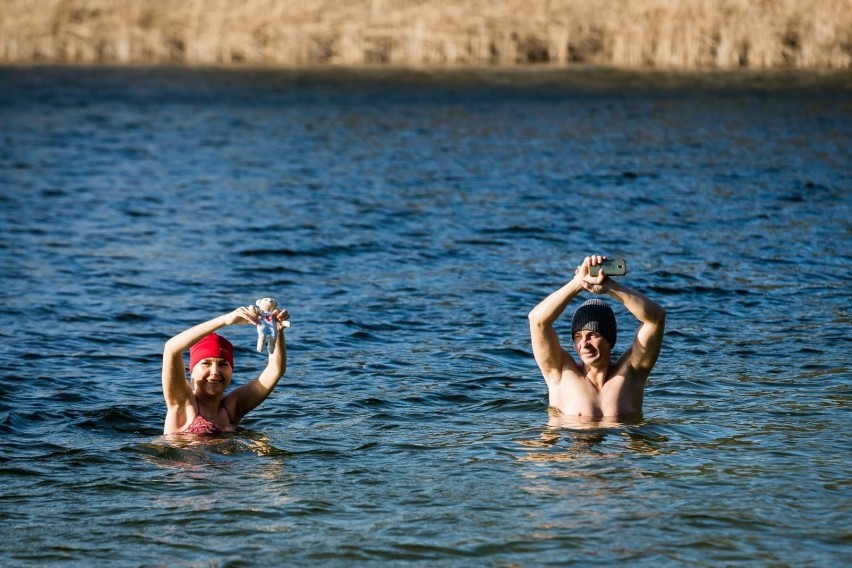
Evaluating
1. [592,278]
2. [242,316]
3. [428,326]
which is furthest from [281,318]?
[428,326]

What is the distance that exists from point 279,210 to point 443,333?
8.00m

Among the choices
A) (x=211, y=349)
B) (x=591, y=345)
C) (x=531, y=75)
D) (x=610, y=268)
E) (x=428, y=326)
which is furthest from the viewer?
(x=531, y=75)

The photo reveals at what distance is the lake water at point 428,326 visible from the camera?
7680mm

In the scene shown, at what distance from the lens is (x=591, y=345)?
9.18 metres

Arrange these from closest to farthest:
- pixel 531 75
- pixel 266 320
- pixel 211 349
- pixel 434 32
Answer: pixel 266 320
pixel 211 349
pixel 531 75
pixel 434 32

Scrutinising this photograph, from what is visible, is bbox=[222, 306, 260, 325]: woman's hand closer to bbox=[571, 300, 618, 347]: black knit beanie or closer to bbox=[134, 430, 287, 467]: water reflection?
bbox=[134, 430, 287, 467]: water reflection

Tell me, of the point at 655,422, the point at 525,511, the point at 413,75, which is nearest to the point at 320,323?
the point at 655,422

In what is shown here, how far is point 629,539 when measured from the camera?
7.29 meters

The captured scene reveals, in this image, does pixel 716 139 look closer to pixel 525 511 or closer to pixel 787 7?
pixel 787 7

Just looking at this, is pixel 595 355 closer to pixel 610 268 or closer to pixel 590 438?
pixel 590 438

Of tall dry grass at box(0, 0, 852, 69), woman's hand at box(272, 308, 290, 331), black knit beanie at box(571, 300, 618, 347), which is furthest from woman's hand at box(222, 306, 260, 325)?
tall dry grass at box(0, 0, 852, 69)

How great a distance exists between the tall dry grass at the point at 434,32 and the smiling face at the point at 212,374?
91.4ft

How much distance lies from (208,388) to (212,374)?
200mm

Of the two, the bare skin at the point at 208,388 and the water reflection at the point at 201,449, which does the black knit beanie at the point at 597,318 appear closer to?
the bare skin at the point at 208,388
